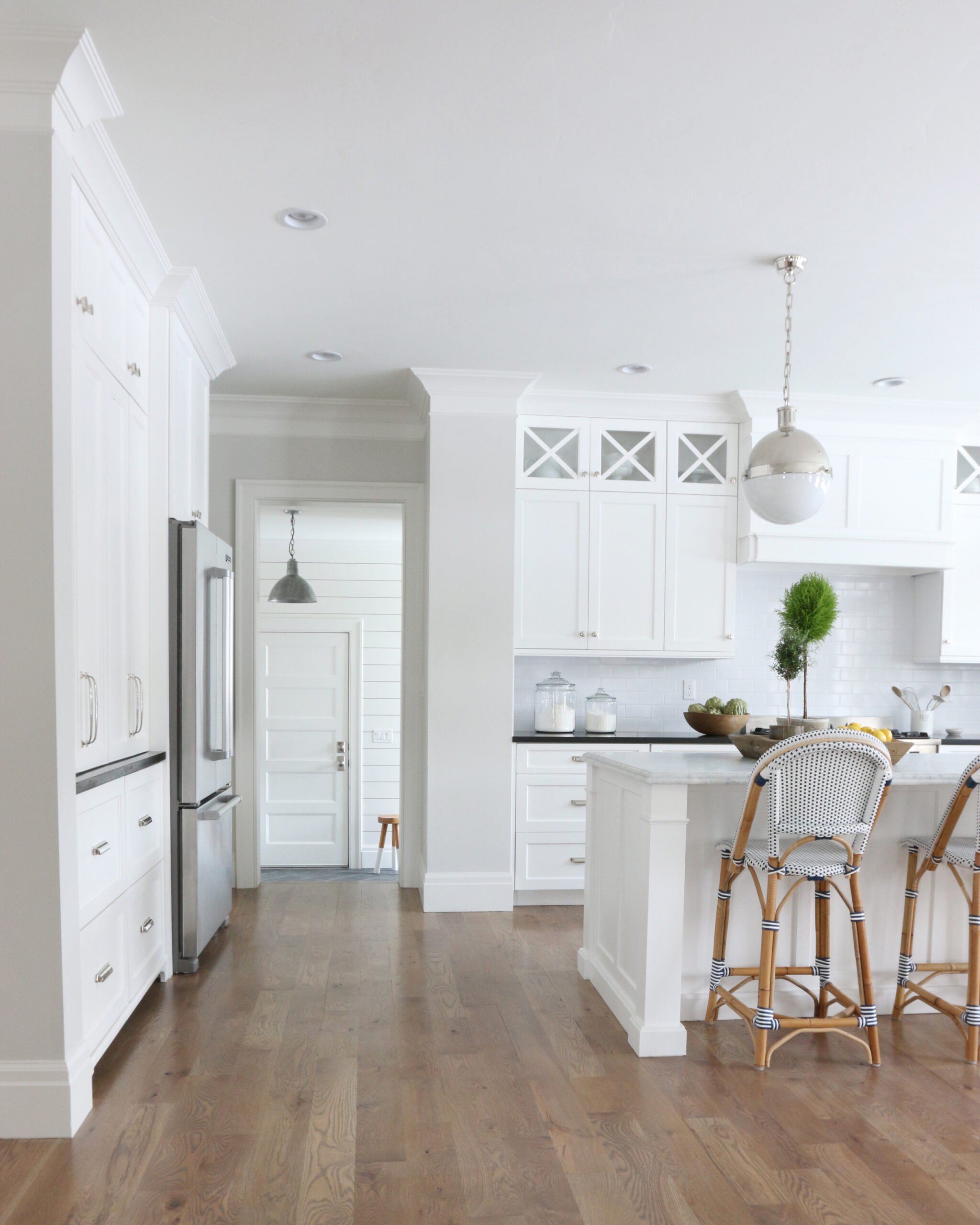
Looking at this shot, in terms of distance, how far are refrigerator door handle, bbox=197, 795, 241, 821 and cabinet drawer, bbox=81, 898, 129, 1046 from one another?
0.69m

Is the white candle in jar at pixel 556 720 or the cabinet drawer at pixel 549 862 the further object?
the white candle in jar at pixel 556 720

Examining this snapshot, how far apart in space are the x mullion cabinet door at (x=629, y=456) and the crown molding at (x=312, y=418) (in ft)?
3.12

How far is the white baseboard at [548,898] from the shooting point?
15.6 feet

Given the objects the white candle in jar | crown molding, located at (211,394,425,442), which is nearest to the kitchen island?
the white candle in jar

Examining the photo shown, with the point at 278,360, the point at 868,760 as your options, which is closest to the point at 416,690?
the point at 278,360

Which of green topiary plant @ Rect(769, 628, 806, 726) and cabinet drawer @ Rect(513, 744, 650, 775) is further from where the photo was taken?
cabinet drawer @ Rect(513, 744, 650, 775)

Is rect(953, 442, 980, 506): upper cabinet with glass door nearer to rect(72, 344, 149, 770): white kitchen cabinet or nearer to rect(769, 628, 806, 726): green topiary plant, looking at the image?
rect(769, 628, 806, 726): green topiary plant

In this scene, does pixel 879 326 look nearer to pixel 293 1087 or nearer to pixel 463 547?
pixel 463 547

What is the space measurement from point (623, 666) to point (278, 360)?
2.47 metres

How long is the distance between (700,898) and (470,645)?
74.0 inches

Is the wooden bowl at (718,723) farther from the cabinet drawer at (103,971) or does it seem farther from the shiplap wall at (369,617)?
the shiplap wall at (369,617)

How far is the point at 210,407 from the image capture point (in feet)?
16.7

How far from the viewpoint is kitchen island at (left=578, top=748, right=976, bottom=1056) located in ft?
9.58

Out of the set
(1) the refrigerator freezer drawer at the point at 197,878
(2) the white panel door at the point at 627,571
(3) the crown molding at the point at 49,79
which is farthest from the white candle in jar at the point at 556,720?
(3) the crown molding at the point at 49,79
